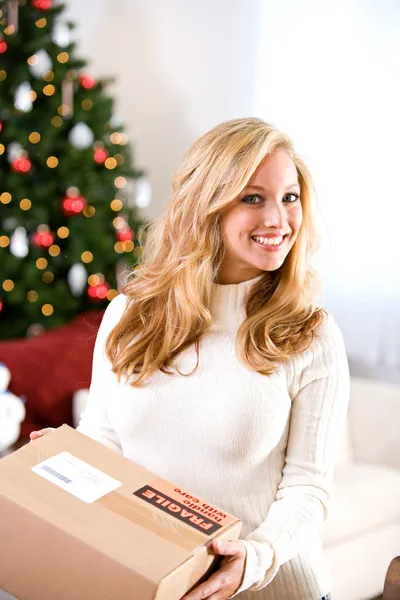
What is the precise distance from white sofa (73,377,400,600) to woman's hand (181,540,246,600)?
1.25m

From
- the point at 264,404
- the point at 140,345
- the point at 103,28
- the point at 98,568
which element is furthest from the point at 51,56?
the point at 98,568

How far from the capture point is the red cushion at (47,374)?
333 centimetres

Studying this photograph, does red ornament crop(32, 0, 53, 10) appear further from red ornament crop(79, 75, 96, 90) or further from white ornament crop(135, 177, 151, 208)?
white ornament crop(135, 177, 151, 208)

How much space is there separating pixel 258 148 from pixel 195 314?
330 millimetres

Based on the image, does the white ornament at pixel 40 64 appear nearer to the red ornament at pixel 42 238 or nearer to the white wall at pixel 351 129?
the red ornament at pixel 42 238

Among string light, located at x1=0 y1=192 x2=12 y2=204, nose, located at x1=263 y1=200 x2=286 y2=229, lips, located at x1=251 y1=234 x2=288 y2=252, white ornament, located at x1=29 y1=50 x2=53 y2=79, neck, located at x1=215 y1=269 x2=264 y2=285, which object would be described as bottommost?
string light, located at x1=0 y1=192 x2=12 y2=204

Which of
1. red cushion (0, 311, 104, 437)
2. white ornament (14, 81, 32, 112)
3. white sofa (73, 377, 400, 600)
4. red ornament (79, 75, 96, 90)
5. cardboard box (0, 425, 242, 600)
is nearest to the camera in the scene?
cardboard box (0, 425, 242, 600)

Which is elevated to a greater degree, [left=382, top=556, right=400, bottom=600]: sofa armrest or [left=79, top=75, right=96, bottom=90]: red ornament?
[left=79, top=75, right=96, bottom=90]: red ornament

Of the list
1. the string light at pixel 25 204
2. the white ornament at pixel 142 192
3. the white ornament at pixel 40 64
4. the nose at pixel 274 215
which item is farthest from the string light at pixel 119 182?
the nose at pixel 274 215

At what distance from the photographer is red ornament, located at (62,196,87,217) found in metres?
3.68

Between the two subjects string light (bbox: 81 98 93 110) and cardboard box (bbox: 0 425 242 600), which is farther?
string light (bbox: 81 98 93 110)

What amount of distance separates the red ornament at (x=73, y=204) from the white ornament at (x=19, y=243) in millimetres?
228

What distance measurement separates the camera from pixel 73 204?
12.1ft

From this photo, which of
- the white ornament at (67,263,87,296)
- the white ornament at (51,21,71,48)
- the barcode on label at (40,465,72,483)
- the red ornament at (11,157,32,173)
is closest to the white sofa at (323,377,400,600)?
the barcode on label at (40,465,72,483)
